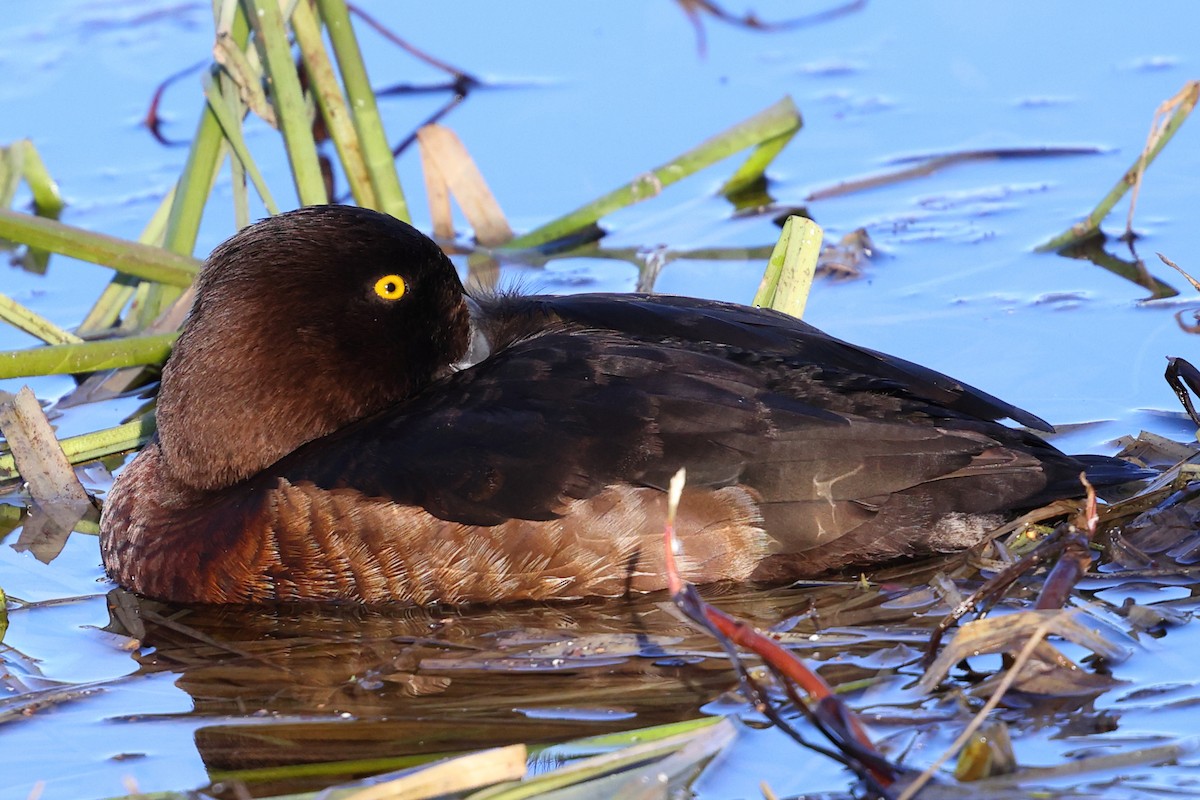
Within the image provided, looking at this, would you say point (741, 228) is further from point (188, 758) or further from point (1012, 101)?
point (188, 758)

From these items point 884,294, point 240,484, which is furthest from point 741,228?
point 240,484

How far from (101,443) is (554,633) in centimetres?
228

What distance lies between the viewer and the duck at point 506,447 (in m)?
4.70

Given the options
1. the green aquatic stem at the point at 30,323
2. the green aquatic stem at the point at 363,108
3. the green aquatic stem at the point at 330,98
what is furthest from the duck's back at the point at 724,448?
the green aquatic stem at the point at 330,98

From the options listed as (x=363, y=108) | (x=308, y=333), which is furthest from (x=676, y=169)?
(x=308, y=333)

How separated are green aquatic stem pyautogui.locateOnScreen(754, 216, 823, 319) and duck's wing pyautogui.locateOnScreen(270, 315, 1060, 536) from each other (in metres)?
0.98

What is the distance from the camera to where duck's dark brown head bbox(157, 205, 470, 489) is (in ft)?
16.9

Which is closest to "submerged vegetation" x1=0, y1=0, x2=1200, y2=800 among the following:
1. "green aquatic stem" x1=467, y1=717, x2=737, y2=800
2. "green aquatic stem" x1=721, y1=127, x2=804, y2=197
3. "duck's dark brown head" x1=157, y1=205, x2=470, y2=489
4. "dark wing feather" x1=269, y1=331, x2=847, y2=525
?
"green aquatic stem" x1=467, y1=717, x2=737, y2=800

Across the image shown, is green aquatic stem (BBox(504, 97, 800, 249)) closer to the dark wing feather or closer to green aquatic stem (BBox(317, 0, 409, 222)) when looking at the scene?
green aquatic stem (BBox(317, 0, 409, 222))

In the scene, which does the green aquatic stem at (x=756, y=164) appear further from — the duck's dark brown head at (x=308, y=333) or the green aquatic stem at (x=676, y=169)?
the duck's dark brown head at (x=308, y=333)

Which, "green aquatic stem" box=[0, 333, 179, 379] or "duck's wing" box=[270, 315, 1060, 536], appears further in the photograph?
"green aquatic stem" box=[0, 333, 179, 379]

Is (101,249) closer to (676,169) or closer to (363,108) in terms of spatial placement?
(363,108)

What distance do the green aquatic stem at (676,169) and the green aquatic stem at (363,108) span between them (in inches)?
32.9

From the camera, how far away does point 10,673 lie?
456 cm
